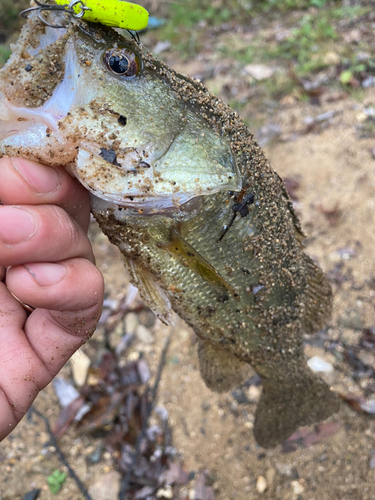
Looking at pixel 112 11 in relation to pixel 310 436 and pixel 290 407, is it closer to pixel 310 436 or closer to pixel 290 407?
pixel 290 407

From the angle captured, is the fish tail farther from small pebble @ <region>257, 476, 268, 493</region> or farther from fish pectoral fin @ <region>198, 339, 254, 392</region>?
small pebble @ <region>257, 476, 268, 493</region>

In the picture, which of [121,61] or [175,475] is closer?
[121,61]

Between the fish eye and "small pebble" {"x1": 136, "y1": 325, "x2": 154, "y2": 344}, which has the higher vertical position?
the fish eye

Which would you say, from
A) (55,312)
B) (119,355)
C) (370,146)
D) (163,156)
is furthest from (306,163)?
(55,312)

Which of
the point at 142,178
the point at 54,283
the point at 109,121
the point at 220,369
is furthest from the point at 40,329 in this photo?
the point at 220,369

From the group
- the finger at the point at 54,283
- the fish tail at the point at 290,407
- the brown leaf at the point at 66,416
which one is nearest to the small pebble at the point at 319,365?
the fish tail at the point at 290,407

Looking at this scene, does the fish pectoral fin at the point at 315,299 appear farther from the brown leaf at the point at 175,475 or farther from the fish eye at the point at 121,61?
the brown leaf at the point at 175,475

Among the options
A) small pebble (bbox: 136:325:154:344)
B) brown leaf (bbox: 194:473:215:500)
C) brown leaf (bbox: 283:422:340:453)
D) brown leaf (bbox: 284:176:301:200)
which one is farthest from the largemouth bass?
brown leaf (bbox: 284:176:301:200)
